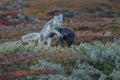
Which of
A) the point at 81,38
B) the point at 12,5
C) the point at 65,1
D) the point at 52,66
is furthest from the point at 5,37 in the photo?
the point at 65,1

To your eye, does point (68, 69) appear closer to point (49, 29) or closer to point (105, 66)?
point (105, 66)

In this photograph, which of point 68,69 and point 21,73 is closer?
point 21,73

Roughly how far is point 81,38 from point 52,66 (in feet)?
29.6

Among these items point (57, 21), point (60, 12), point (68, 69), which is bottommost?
point (60, 12)

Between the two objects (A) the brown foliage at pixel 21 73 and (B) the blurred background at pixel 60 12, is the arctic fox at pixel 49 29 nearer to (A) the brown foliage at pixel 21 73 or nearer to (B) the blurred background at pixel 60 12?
(A) the brown foliage at pixel 21 73

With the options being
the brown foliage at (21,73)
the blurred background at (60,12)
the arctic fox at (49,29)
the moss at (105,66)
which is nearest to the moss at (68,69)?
Answer: the brown foliage at (21,73)

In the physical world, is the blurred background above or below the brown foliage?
below

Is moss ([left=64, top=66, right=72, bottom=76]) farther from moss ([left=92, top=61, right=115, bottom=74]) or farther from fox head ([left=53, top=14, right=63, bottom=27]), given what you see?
fox head ([left=53, top=14, right=63, bottom=27])

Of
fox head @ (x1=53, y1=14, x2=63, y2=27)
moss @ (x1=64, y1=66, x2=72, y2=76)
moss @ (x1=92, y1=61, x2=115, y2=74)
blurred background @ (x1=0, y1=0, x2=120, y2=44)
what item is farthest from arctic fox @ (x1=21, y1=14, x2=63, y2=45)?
blurred background @ (x1=0, y1=0, x2=120, y2=44)

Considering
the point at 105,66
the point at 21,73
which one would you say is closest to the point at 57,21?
the point at 105,66

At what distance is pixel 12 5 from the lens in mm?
62562

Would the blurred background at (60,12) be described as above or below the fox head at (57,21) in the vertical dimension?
below

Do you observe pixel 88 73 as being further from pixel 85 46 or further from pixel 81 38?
pixel 81 38

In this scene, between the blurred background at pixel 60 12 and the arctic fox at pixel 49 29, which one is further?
the blurred background at pixel 60 12
